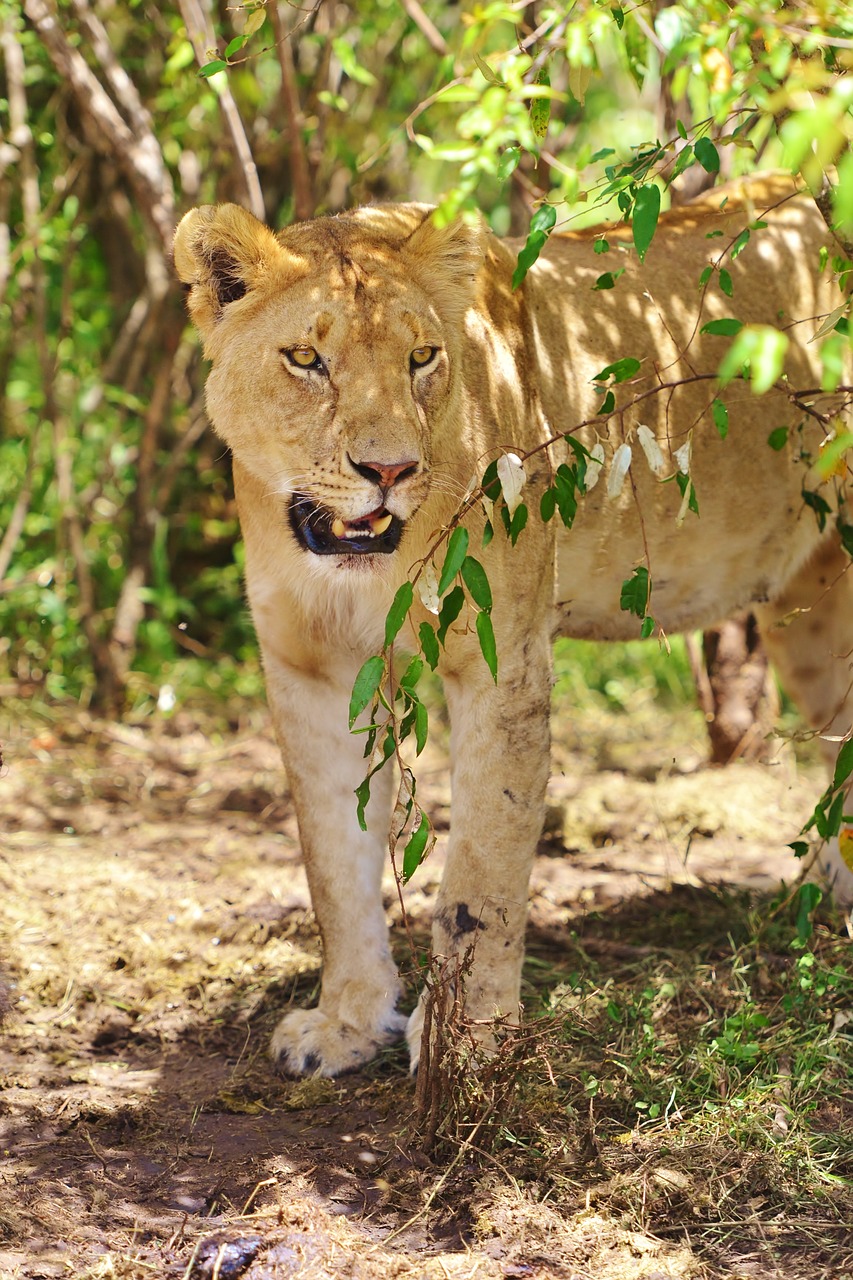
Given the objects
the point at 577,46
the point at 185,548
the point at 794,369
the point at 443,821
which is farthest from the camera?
the point at 185,548

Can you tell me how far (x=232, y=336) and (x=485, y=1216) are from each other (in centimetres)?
188

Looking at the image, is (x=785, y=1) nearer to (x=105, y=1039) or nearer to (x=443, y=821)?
(x=105, y=1039)

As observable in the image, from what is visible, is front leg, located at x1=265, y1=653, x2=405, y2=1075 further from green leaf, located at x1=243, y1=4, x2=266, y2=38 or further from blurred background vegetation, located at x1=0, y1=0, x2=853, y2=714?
blurred background vegetation, located at x1=0, y1=0, x2=853, y2=714

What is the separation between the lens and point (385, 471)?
278 cm

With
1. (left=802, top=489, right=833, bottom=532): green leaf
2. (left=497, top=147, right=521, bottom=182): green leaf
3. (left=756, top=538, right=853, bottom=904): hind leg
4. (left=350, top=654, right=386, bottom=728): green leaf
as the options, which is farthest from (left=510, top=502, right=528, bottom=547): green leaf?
(left=756, top=538, right=853, bottom=904): hind leg

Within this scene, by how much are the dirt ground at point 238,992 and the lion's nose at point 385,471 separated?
1344 mm

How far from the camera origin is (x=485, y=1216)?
268cm

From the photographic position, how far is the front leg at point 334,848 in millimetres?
3488

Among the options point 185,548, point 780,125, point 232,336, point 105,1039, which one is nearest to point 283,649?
point 232,336

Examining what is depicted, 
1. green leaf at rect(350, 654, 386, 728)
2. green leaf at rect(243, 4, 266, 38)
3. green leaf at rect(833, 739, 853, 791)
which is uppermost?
green leaf at rect(243, 4, 266, 38)

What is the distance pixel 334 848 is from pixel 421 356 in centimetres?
125

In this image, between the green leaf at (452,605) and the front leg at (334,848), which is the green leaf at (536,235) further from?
the front leg at (334,848)

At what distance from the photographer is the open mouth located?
9.59 feet

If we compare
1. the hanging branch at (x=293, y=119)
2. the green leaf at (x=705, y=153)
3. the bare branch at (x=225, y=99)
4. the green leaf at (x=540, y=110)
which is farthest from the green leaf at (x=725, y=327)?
the hanging branch at (x=293, y=119)
